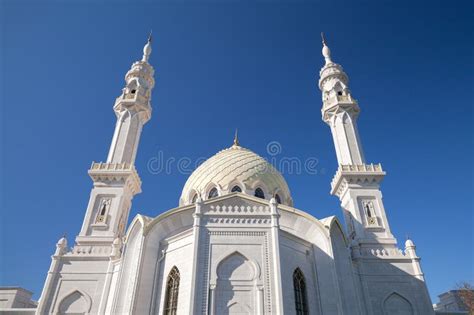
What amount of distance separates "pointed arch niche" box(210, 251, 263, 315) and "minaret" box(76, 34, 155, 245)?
33.5 feet

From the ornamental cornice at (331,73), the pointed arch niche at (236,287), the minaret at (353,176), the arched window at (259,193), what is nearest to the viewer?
the pointed arch niche at (236,287)

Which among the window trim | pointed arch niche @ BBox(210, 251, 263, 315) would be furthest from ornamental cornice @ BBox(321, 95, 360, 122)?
the window trim

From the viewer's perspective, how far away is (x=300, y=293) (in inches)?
572

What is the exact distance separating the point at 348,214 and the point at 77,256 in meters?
18.9

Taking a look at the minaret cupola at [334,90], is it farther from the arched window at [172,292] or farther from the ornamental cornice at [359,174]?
the arched window at [172,292]

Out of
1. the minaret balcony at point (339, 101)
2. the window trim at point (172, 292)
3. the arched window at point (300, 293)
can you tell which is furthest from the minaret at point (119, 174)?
the minaret balcony at point (339, 101)

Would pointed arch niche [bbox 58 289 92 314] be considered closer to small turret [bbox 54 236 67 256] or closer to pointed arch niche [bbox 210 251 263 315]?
small turret [bbox 54 236 67 256]

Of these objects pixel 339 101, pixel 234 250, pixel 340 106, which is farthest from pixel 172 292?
pixel 339 101

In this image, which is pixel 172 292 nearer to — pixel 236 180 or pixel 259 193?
pixel 236 180

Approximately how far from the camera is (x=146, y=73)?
3095cm

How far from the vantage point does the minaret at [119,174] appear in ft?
Result: 68.3

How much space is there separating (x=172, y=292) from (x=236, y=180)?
11.2 m

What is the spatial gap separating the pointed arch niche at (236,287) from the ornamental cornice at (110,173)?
1235cm

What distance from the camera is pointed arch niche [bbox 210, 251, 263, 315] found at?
1267 cm
